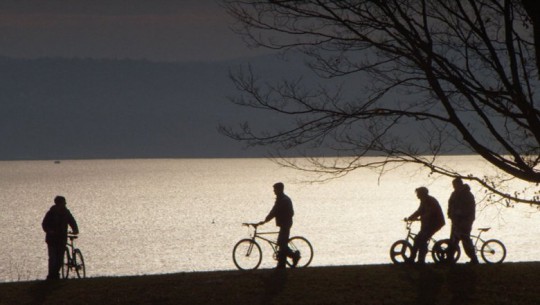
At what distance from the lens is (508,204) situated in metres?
13.7

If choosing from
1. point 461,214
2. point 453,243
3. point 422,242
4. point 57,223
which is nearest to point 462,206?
point 461,214

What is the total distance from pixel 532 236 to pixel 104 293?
8932cm

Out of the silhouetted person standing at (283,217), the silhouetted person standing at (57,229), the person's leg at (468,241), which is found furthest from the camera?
the person's leg at (468,241)

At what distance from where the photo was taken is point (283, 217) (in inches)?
722

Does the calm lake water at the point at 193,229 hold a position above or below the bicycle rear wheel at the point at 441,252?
above

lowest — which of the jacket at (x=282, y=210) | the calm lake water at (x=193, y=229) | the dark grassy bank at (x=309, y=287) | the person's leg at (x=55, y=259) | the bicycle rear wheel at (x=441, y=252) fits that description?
the dark grassy bank at (x=309, y=287)

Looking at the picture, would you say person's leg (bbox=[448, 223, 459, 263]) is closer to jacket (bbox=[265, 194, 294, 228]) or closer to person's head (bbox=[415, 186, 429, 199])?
person's head (bbox=[415, 186, 429, 199])

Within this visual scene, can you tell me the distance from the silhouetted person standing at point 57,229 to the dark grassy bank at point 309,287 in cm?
215

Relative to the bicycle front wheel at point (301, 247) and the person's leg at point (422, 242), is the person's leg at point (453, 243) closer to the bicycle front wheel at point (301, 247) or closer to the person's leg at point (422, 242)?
the person's leg at point (422, 242)

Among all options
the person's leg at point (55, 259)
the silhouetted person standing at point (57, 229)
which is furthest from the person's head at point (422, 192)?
the person's leg at point (55, 259)

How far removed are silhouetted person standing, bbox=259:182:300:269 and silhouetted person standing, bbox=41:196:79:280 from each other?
12.9 ft

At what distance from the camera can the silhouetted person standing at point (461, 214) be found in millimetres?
17891

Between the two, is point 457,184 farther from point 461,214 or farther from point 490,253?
point 490,253

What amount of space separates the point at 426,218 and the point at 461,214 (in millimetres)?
752
